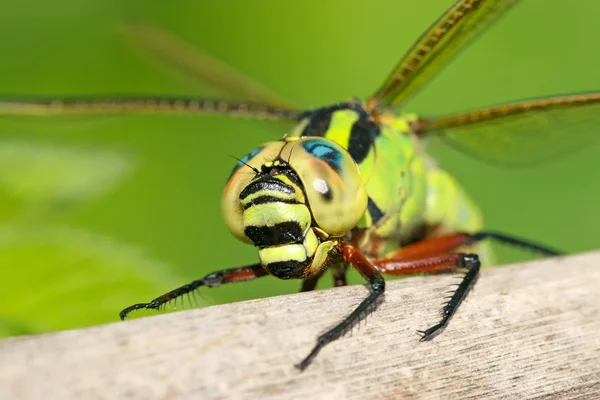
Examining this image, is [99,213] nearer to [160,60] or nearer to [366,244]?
[160,60]

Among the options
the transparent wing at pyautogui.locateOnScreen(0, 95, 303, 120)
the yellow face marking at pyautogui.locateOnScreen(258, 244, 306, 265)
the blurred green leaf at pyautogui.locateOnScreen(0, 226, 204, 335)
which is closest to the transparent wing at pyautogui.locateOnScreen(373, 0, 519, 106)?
the transparent wing at pyautogui.locateOnScreen(0, 95, 303, 120)

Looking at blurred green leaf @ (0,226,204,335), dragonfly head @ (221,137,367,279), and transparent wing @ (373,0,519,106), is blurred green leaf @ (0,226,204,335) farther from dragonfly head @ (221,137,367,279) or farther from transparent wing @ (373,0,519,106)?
transparent wing @ (373,0,519,106)

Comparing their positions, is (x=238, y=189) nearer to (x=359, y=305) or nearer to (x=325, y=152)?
(x=325, y=152)

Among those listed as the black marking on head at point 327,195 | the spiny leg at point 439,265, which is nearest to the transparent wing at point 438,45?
the spiny leg at point 439,265

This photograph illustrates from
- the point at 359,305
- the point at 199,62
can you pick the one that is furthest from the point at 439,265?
the point at 199,62

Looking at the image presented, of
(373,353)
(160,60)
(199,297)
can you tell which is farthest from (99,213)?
Result: (373,353)
